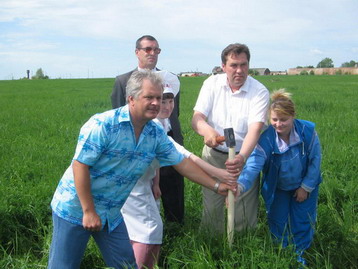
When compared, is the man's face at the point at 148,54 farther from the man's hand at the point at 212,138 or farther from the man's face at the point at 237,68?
the man's hand at the point at 212,138

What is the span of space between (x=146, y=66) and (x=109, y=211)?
5.07ft

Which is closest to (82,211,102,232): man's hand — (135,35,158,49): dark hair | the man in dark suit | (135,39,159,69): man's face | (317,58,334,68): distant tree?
the man in dark suit

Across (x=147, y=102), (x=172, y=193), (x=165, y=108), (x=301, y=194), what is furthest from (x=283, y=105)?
(x=172, y=193)

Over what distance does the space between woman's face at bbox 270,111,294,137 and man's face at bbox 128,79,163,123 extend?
44.2 inches

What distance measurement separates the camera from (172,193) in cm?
397

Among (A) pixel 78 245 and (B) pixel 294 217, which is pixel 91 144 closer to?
(A) pixel 78 245

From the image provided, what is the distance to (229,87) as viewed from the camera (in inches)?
138

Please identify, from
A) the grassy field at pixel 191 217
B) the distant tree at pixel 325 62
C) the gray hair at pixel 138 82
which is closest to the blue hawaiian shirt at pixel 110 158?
the gray hair at pixel 138 82

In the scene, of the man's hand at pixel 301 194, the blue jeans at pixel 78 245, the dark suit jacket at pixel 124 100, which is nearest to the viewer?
the blue jeans at pixel 78 245

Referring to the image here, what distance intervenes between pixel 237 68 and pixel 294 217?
1344 millimetres

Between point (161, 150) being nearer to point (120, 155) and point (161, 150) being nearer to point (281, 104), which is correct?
point (120, 155)

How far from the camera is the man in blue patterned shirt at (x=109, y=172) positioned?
2.48m

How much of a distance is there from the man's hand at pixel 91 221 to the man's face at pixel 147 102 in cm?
67

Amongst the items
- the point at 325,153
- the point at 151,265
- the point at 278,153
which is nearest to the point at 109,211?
the point at 151,265
